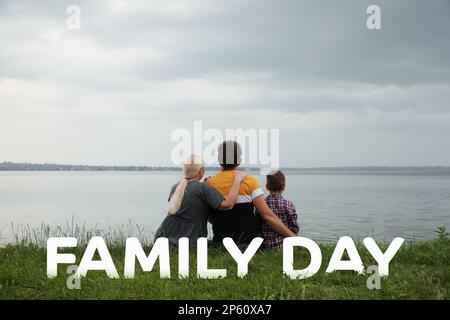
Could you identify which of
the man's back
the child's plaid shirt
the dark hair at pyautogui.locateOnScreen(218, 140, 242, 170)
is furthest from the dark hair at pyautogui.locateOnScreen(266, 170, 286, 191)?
the dark hair at pyautogui.locateOnScreen(218, 140, 242, 170)

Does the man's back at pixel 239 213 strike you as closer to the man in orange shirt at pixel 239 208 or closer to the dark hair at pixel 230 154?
the man in orange shirt at pixel 239 208

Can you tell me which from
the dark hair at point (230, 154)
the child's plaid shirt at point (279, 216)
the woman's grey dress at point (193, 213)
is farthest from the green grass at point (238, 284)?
the dark hair at point (230, 154)

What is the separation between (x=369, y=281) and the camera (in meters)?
5.75

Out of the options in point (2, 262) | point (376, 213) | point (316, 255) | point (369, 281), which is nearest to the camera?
point (369, 281)

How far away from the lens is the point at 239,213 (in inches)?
285

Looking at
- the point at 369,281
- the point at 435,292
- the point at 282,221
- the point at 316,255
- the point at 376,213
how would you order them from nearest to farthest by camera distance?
1. the point at 435,292
2. the point at 369,281
3. the point at 316,255
4. the point at 282,221
5. the point at 376,213

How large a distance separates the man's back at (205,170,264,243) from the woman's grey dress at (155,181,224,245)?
180 millimetres

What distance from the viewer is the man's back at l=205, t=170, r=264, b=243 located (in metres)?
7.12

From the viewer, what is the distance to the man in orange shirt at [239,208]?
7086mm

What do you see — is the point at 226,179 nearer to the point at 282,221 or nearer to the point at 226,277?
the point at 282,221

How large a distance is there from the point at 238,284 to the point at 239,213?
Answer: 6.02ft

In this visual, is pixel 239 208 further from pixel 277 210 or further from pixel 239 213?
pixel 277 210
